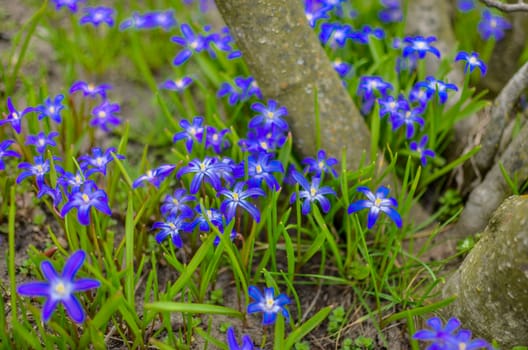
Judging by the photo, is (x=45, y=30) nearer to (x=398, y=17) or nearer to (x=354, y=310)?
(x=398, y=17)

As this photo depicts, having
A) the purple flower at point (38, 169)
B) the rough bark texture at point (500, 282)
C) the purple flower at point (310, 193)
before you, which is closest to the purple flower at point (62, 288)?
the purple flower at point (38, 169)

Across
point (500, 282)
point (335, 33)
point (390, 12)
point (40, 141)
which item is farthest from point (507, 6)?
point (40, 141)

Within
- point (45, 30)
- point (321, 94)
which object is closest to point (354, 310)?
point (321, 94)

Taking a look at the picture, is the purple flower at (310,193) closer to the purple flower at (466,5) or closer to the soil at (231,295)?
the soil at (231,295)

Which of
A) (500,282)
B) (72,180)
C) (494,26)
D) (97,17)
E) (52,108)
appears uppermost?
(97,17)

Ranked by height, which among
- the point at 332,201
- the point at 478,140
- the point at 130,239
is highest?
the point at 130,239

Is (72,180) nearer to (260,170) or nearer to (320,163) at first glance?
(260,170)

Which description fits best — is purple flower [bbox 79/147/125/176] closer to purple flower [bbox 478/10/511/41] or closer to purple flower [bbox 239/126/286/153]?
purple flower [bbox 239/126/286/153]
